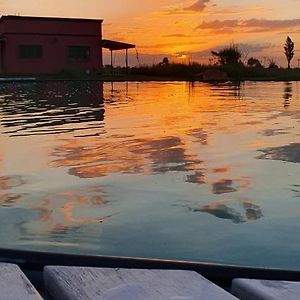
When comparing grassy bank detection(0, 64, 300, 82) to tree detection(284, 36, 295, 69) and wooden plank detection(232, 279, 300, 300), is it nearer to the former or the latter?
tree detection(284, 36, 295, 69)

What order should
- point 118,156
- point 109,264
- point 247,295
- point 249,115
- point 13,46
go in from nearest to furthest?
point 247,295, point 109,264, point 118,156, point 249,115, point 13,46

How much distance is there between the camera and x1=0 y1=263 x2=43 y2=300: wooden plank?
4.33ft

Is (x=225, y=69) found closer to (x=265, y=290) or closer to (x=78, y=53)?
(x=78, y=53)

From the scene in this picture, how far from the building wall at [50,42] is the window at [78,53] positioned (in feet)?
0.53

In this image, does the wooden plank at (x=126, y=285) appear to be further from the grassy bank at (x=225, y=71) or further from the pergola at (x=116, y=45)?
the pergola at (x=116, y=45)

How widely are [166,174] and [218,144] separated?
1.42m

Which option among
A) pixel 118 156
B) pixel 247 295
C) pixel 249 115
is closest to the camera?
pixel 247 295

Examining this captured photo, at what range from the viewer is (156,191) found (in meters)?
3.36

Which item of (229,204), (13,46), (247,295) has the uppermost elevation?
(13,46)

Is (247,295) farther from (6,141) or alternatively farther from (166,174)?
(6,141)

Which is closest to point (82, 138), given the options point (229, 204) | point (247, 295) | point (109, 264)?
point (229, 204)

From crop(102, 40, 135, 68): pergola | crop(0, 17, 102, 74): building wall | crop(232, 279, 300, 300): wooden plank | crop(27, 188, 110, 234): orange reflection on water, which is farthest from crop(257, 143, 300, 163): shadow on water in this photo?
crop(102, 40, 135, 68): pergola

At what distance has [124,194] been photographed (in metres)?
3.32

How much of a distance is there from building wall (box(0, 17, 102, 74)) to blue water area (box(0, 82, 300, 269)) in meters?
25.9
